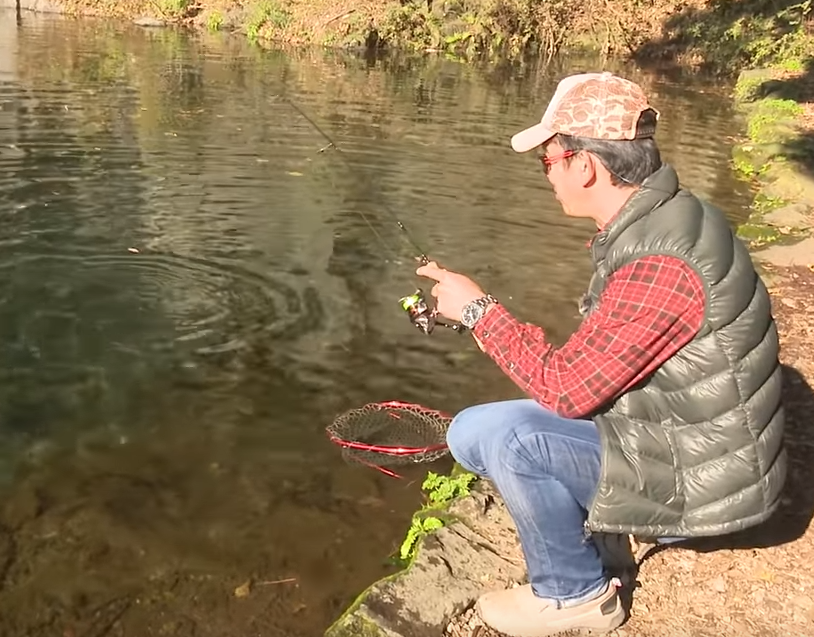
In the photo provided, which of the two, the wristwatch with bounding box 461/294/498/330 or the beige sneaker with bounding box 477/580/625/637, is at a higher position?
the wristwatch with bounding box 461/294/498/330

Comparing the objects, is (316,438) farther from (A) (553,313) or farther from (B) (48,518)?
(A) (553,313)

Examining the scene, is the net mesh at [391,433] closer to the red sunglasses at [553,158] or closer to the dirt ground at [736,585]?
the dirt ground at [736,585]

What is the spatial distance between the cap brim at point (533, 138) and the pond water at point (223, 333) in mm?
2029

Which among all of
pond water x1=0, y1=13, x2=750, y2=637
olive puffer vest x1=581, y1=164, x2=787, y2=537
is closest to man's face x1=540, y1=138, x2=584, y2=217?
olive puffer vest x1=581, y1=164, x2=787, y2=537

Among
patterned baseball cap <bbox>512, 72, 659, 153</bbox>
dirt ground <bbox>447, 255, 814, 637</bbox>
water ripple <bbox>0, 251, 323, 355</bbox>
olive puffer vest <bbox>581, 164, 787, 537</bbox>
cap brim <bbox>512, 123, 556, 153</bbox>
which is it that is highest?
patterned baseball cap <bbox>512, 72, 659, 153</bbox>

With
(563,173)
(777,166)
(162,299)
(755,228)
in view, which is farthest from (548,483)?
(777,166)

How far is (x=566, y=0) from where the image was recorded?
101ft

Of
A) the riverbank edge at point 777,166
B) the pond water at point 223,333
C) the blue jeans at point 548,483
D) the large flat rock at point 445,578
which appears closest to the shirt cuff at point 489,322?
the blue jeans at point 548,483

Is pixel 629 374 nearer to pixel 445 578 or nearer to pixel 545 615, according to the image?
pixel 545 615

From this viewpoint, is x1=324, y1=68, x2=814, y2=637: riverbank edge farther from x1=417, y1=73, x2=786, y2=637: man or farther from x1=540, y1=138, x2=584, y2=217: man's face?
x1=540, y1=138, x2=584, y2=217: man's face

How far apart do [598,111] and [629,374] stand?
2.55 ft

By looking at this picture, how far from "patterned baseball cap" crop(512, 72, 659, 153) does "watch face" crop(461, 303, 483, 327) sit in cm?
54

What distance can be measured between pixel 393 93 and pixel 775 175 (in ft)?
29.4

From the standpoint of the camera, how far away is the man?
8.42 ft
